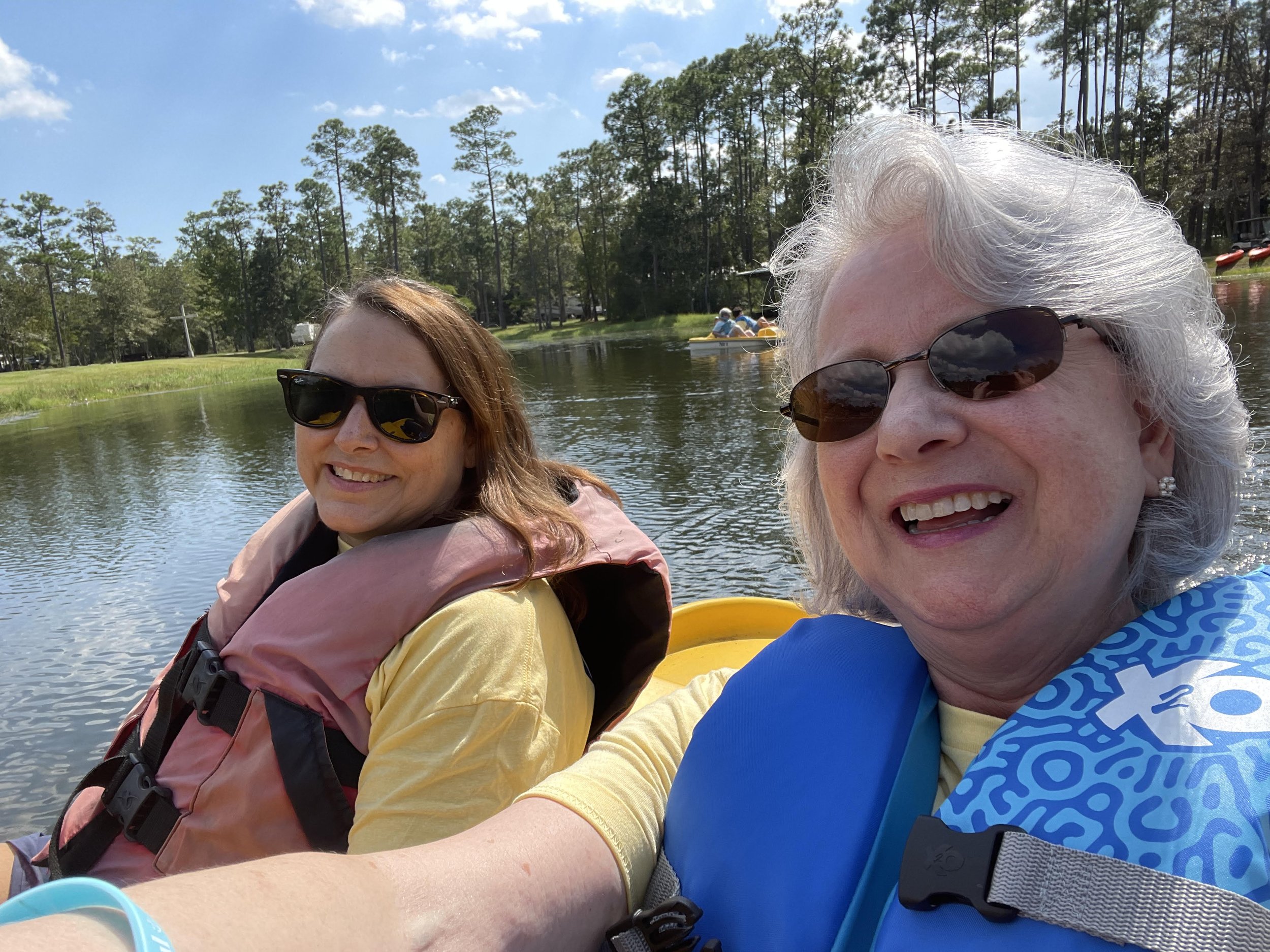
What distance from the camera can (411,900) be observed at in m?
1.04

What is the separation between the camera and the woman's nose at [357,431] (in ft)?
7.41

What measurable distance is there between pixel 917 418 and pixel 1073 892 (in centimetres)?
64

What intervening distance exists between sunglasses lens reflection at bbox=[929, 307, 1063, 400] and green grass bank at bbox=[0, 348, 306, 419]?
Answer: 1126 inches

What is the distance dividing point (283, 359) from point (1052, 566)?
150 ft

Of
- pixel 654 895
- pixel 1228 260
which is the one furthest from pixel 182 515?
pixel 1228 260

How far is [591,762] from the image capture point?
1.42m

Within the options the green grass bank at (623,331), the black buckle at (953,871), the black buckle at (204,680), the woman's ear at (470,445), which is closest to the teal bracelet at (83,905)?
the black buckle at (953,871)

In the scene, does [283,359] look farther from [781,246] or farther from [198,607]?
[781,246]

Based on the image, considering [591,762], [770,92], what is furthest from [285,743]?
[770,92]

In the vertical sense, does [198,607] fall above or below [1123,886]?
below

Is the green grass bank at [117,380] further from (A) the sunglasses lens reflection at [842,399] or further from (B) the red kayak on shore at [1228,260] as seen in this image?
(B) the red kayak on shore at [1228,260]

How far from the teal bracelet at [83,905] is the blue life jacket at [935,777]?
2.38ft

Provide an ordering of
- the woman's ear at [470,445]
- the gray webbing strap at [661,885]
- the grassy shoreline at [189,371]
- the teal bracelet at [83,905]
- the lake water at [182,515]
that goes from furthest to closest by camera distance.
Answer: the grassy shoreline at [189,371] < the lake water at [182,515] < the woman's ear at [470,445] < the gray webbing strap at [661,885] < the teal bracelet at [83,905]

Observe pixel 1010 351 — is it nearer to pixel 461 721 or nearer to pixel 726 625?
pixel 461 721
